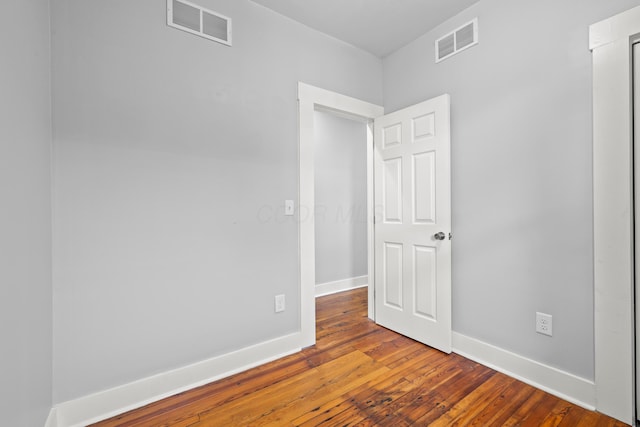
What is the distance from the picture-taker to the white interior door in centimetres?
217

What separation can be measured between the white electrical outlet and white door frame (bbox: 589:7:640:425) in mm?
206

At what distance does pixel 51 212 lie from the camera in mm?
1398

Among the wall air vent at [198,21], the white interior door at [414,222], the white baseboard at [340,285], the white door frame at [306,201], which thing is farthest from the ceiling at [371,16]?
the white baseboard at [340,285]

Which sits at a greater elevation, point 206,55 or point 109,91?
point 206,55

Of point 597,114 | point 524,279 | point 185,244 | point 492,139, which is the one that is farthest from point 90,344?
point 597,114

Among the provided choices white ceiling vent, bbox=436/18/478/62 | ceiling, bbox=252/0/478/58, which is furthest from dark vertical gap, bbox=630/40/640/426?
ceiling, bbox=252/0/478/58

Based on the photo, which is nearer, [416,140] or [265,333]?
[265,333]

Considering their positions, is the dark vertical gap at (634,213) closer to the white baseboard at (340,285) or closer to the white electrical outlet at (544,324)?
the white electrical outlet at (544,324)

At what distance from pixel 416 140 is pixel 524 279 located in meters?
1.28

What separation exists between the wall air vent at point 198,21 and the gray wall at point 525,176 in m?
1.70

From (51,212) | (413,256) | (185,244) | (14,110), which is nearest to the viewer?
(14,110)

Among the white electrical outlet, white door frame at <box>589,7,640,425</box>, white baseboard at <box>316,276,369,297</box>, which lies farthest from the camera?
white baseboard at <box>316,276,369,297</box>

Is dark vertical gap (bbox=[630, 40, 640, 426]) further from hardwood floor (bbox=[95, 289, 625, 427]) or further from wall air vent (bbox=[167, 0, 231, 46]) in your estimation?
wall air vent (bbox=[167, 0, 231, 46])

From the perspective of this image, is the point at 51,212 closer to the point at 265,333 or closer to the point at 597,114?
the point at 265,333
